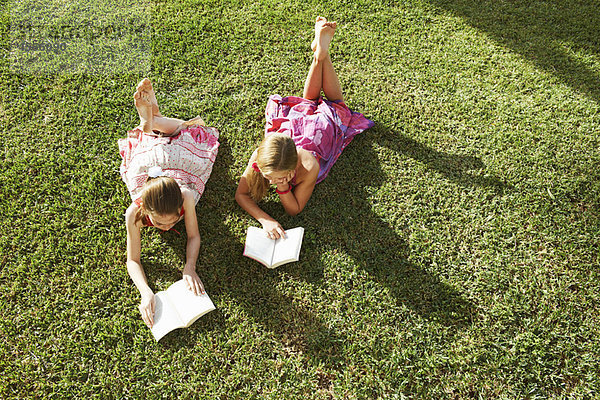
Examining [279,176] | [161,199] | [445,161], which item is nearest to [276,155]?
[279,176]

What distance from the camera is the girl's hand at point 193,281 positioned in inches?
118

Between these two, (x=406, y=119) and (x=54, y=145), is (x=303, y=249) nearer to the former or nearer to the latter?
(x=406, y=119)

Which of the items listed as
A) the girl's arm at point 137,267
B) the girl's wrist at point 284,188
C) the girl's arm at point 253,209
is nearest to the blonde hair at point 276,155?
the girl's wrist at point 284,188

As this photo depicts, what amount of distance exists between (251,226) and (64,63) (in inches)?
116

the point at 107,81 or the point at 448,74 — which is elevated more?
the point at 448,74

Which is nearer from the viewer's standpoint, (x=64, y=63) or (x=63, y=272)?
(x=63, y=272)

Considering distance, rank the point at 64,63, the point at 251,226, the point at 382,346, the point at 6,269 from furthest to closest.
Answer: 1. the point at 64,63
2. the point at 251,226
3. the point at 6,269
4. the point at 382,346

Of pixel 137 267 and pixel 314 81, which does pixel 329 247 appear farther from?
pixel 314 81

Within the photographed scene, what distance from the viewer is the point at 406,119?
4.16 m

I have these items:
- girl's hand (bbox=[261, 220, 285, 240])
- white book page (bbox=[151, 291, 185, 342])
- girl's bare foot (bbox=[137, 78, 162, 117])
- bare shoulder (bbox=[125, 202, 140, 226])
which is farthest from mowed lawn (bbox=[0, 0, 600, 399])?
girl's bare foot (bbox=[137, 78, 162, 117])

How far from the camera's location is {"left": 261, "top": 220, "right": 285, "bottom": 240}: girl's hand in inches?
128

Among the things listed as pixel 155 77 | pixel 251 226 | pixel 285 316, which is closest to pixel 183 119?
pixel 155 77

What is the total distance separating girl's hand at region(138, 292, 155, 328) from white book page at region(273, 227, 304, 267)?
93cm

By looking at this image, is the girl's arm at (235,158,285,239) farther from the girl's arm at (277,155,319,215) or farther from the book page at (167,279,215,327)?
the book page at (167,279,215,327)
